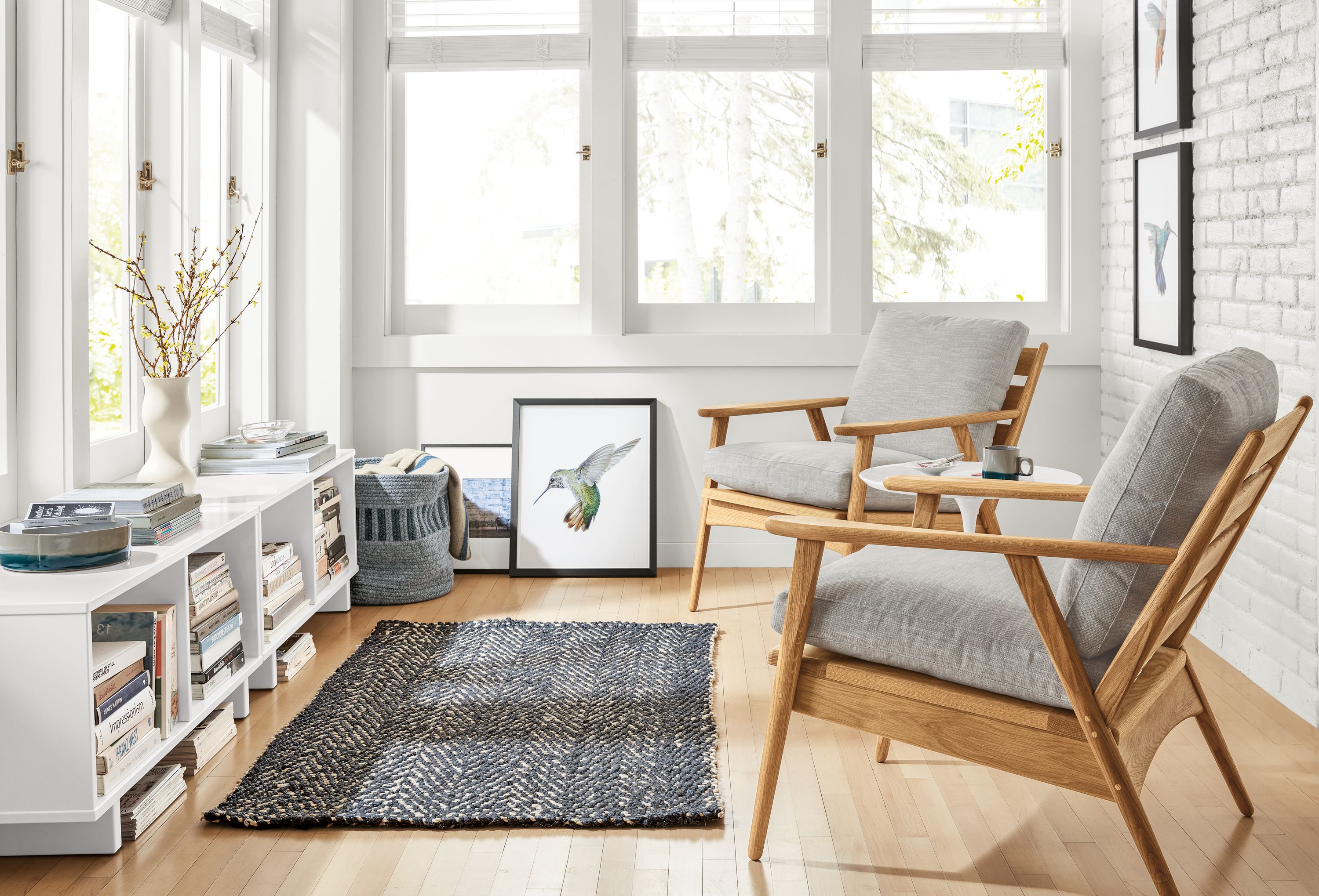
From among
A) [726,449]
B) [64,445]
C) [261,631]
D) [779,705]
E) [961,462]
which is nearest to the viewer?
[779,705]

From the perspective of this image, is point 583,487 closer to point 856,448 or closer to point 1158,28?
point 856,448

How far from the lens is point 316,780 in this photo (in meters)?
2.39

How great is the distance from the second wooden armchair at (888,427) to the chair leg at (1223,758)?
41.2 inches

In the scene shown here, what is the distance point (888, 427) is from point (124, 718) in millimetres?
2115

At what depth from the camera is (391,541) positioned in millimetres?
3869

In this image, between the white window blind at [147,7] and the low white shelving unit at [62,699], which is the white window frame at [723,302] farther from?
the low white shelving unit at [62,699]

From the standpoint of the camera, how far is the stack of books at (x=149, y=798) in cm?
214

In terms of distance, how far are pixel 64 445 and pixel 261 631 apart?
0.61 m

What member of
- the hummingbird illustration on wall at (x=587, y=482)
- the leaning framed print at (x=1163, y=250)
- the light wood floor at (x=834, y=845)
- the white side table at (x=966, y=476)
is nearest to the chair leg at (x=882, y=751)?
the light wood floor at (x=834, y=845)

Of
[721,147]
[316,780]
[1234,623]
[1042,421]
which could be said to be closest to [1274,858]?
[1234,623]

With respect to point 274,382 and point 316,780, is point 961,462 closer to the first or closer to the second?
point 316,780

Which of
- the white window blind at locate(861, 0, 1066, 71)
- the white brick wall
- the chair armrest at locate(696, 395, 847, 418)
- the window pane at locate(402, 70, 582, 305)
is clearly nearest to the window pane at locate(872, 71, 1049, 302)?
the white window blind at locate(861, 0, 1066, 71)

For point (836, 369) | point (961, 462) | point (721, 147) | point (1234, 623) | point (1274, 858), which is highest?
point (721, 147)

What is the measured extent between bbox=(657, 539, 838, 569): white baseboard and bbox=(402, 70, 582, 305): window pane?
1.03 m
